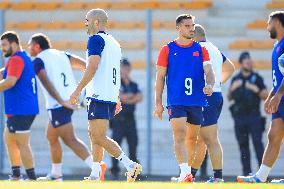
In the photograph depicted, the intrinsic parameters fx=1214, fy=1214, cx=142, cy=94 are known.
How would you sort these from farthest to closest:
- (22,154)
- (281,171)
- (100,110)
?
(281,171) → (22,154) → (100,110)

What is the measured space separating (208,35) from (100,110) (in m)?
6.91

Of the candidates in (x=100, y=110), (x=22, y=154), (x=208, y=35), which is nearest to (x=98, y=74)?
(x=100, y=110)

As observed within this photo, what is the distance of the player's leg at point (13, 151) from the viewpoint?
15.1 m

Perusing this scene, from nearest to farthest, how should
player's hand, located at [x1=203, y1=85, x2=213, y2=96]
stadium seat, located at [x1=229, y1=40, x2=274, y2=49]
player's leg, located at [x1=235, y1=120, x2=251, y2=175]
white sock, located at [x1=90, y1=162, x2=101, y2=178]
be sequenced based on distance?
player's hand, located at [x1=203, y1=85, x2=213, y2=96] → white sock, located at [x1=90, y1=162, x2=101, y2=178] → player's leg, located at [x1=235, y1=120, x2=251, y2=175] → stadium seat, located at [x1=229, y1=40, x2=274, y2=49]

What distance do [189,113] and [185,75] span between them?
0.43 m

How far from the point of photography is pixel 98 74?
13359mm

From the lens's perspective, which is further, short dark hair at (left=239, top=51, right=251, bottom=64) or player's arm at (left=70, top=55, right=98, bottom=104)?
short dark hair at (left=239, top=51, right=251, bottom=64)

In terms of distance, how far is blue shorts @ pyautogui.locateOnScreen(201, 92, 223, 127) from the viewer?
47.0 feet

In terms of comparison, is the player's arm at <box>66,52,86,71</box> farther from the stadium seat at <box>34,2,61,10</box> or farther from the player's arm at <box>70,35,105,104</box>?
the stadium seat at <box>34,2,61,10</box>

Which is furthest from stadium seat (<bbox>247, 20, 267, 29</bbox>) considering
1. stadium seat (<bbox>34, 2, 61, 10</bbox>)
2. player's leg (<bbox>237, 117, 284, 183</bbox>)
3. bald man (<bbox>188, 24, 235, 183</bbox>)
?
player's leg (<bbox>237, 117, 284, 183</bbox>)

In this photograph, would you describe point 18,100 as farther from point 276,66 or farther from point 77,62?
point 276,66

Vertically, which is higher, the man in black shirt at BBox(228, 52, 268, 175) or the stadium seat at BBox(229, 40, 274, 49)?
the stadium seat at BBox(229, 40, 274, 49)

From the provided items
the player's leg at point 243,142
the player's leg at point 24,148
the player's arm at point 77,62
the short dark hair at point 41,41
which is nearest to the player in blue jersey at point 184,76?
the player's arm at point 77,62

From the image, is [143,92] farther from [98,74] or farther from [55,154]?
[98,74]
